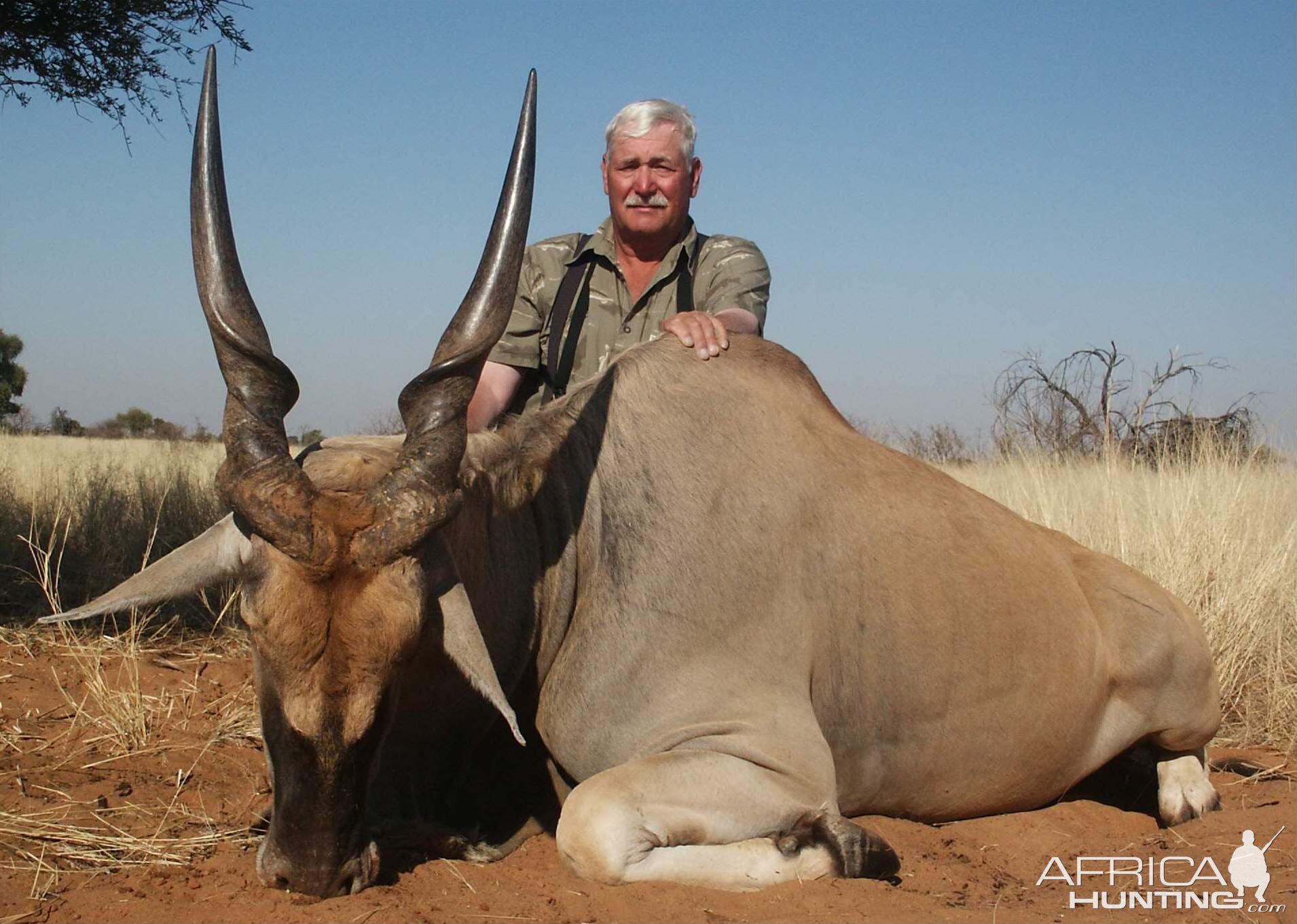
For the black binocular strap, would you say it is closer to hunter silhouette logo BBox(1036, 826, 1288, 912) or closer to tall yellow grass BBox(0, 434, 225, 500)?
hunter silhouette logo BBox(1036, 826, 1288, 912)

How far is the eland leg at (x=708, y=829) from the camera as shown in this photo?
341 centimetres

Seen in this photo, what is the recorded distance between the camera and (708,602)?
3939 millimetres

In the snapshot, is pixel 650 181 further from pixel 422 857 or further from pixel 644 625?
pixel 422 857

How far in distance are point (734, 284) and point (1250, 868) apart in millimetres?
3415

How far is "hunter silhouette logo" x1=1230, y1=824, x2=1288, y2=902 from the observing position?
3.89m

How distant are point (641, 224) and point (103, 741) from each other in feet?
11.2

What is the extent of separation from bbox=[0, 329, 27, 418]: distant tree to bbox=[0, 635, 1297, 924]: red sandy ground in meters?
29.3

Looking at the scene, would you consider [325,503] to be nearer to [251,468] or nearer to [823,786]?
[251,468]

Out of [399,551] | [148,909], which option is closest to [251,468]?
[399,551]

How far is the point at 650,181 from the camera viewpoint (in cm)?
618

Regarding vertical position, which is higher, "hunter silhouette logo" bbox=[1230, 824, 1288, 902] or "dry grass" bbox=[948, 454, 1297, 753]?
"dry grass" bbox=[948, 454, 1297, 753]

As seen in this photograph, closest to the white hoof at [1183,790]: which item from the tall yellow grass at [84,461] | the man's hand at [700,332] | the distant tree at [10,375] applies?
the man's hand at [700,332]

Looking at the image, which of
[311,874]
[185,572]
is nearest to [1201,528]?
[311,874]

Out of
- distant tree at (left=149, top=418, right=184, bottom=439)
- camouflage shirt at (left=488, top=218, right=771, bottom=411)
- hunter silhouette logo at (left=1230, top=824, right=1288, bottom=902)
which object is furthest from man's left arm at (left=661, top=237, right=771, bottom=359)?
distant tree at (left=149, top=418, right=184, bottom=439)
